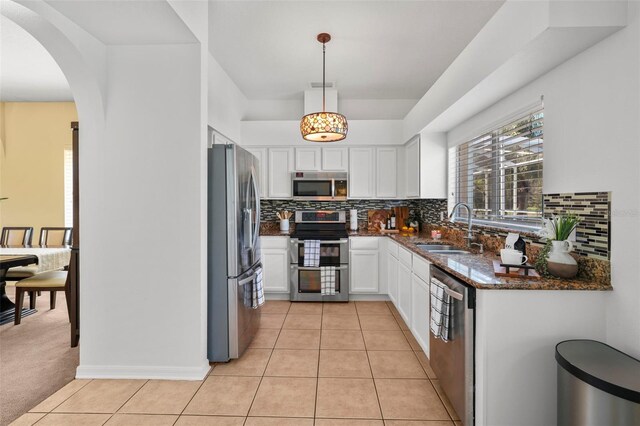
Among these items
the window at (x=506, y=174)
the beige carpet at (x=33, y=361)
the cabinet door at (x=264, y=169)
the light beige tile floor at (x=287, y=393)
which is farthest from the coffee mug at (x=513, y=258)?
the cabinet door at (x=264, y=169)

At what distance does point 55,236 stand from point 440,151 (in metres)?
5.26

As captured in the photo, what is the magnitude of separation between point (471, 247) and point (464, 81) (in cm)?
149

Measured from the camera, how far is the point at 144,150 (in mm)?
2373

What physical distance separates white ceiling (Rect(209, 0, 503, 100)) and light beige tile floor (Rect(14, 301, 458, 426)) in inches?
109

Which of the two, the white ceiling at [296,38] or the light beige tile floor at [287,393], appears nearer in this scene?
the light beige tile floor at [287,393]

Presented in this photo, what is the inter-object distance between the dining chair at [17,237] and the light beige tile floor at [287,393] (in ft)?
10.6

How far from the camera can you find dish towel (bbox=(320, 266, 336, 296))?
4.14 meters

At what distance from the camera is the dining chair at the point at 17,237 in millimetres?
4428

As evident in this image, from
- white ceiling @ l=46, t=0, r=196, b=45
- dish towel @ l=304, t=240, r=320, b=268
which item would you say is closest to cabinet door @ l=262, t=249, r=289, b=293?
dish towel @ l=304, t=240, r=320, b=268

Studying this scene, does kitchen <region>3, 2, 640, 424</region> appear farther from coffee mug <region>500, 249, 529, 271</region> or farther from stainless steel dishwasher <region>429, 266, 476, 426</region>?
coffee mug <region>500, 249, 529, 271</region>

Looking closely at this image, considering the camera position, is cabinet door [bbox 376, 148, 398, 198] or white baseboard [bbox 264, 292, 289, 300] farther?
cabinet door [bbox 376, 148, 398, 198]

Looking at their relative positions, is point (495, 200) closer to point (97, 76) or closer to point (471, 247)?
point (471, 247)

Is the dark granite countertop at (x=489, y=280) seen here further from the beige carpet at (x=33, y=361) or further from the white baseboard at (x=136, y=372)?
the beige carpet at (x=33, y=361)

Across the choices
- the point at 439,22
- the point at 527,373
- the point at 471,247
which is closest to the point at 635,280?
the point at 527,373
